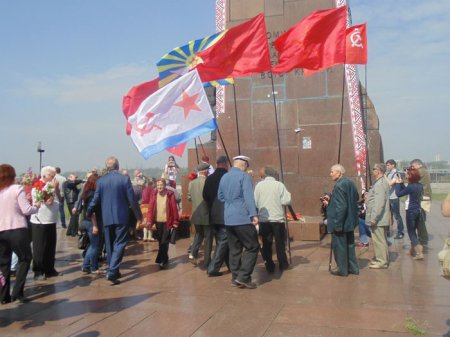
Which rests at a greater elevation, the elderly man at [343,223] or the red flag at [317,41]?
the red flag at [317,41]

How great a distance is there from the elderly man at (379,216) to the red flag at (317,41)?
2.10 meters

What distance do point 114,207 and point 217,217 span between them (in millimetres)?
→ 1447

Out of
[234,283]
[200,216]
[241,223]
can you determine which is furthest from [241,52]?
[234,283]

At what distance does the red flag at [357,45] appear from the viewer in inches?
323

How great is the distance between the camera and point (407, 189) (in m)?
8.04

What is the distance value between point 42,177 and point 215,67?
341 centimetres

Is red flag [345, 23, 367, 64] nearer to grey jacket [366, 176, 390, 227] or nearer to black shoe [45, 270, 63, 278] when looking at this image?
grey jacket [366, 176, 390, 227]

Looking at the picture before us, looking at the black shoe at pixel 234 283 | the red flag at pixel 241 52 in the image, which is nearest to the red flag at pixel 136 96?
the red flag at pixel 241 52

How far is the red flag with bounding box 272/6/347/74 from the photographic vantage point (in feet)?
25.6

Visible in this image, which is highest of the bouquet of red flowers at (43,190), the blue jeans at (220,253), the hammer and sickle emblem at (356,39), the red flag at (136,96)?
the hammer and sickle emblem at (356,39)

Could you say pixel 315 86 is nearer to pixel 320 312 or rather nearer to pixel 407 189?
pixel 407 189

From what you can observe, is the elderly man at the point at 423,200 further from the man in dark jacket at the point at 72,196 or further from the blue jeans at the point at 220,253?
the man in dark jacket at the point at 72,196

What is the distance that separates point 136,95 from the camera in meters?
11.4

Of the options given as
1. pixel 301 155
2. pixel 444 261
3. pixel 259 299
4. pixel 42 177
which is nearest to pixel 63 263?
pixel 42 177
